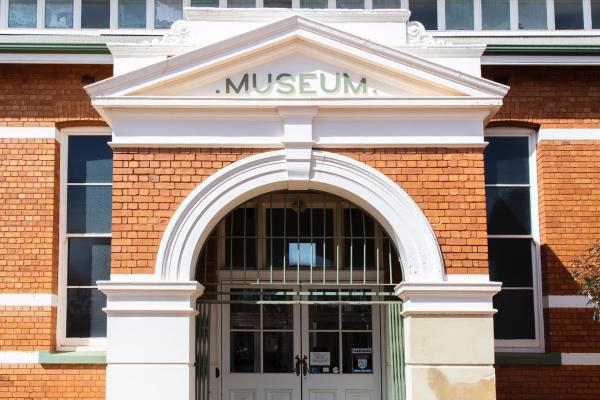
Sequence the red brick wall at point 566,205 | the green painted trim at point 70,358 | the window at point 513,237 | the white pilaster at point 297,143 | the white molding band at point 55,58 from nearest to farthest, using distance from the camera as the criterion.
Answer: the white pilaster at point 297,143, the green painted trim at point 70,358, the white molding band at point 55,58, the red brick wall at point 566,205, the window at point 513,237

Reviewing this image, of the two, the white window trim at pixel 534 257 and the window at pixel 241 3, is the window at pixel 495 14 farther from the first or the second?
the window at pixel 241 3

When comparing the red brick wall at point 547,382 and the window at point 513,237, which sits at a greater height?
the window at point 513,237

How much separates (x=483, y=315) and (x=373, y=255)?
9.45 ft

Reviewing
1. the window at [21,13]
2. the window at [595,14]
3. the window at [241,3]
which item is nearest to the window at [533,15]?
the window at [595,14]

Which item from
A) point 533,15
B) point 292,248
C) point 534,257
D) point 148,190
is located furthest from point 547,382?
point 148,190

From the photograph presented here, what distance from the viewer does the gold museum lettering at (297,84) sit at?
8.93m

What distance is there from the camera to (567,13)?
11609mm

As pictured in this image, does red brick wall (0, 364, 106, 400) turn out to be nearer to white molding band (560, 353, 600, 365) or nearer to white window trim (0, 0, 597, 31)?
white window trim (0, 0, 597, 31)

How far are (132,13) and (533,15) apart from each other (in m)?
5.36

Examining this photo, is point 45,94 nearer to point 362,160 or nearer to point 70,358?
point 70,358

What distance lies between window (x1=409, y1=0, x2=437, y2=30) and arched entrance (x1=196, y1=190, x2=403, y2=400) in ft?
9.10

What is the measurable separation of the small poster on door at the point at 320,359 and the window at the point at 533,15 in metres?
5.07

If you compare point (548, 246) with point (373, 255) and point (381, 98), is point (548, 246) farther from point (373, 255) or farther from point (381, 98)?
point (381, 98)

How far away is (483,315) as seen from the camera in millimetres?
8555
